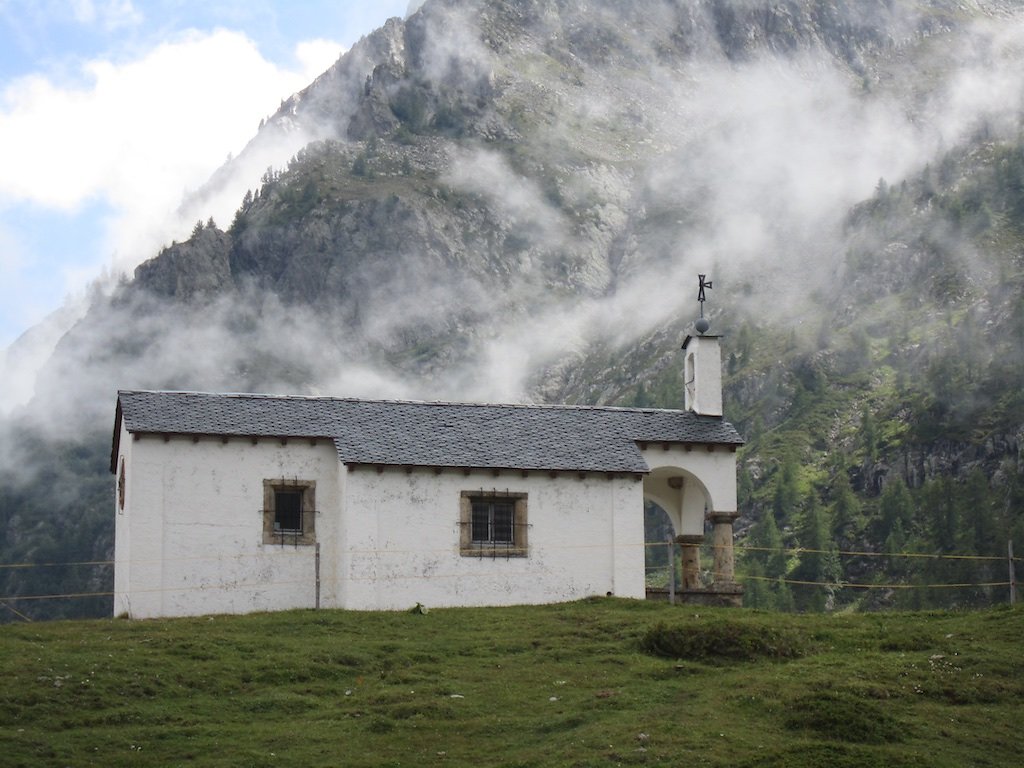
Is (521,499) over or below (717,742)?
over

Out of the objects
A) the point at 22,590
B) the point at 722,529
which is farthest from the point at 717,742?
the point at 22,590

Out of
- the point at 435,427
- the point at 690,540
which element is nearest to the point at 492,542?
the point at 435,427

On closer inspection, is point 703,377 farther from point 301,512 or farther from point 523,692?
point 523,692

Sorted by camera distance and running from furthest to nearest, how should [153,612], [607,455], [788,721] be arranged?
[607,455]
[153,612]
[788,721]

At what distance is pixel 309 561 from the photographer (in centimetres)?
4656

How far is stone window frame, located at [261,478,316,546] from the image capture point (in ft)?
153

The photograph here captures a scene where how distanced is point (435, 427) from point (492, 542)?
15.0 feet

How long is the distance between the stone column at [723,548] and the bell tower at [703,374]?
407 centimetres

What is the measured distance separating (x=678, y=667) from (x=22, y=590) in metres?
157

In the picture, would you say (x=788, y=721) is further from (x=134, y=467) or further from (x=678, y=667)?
(x=134, y=467)

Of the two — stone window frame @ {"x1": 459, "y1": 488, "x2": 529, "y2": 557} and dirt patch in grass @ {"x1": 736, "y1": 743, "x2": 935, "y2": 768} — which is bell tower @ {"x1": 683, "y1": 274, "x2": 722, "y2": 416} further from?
dirt patch in grass @ {"x1": 736, "y1": 743, "x2": 935, "y2": 768}

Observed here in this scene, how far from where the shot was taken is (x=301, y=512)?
47.0m

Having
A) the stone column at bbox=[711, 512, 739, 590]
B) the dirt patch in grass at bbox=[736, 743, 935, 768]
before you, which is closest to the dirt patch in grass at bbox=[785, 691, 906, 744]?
the dirt patch in grass at bbox=[736, 743, 935, 768]

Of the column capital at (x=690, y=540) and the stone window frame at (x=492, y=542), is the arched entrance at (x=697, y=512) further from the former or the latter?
the stone window frame at (x=492, y=542)
